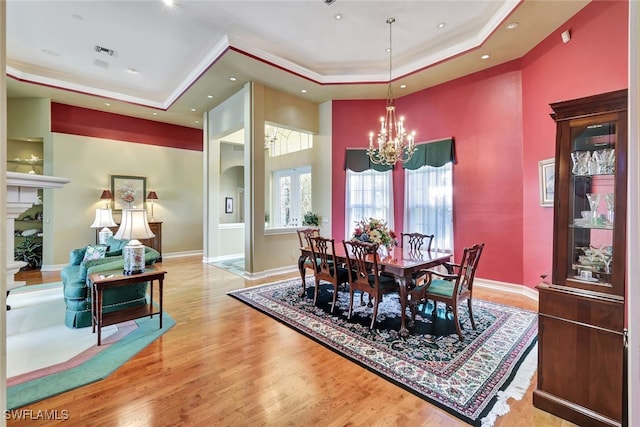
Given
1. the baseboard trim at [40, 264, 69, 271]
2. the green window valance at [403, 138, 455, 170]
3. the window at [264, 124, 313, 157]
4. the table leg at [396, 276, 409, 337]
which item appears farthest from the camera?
the window at [264, 124, 313, 157]

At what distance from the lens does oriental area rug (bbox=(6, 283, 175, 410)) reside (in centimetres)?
218

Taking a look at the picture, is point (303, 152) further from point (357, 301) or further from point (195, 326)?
point (195, 326)

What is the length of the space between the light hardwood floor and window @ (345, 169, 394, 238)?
3491mm

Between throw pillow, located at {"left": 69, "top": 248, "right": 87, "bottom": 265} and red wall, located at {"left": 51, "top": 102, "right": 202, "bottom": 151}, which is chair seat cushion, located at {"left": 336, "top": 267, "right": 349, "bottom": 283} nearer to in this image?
throw pillow, located at {"left": 69, "top": 248, "right": 87, "bottom": 265}

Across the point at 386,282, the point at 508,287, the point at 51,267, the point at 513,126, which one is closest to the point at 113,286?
the point at 386,282

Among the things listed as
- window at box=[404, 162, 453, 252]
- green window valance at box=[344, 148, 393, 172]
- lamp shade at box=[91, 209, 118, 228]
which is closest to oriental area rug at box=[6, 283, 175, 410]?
lamp shade at box=[91, 209, 118, 228]

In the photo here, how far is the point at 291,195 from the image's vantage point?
7.88 meters

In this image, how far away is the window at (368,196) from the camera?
19.7 feet

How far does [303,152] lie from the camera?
714cm

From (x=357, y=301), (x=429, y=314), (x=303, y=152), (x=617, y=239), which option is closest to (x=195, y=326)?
(x=357, y=301)

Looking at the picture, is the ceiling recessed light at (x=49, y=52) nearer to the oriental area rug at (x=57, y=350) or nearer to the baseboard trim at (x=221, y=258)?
the oriental area rug at (x=57, y=350)

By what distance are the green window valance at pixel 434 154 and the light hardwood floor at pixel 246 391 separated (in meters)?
3.87

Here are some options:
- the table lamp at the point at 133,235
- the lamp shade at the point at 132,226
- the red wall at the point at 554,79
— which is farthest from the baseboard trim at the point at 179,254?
the red wall at the point at 554,79

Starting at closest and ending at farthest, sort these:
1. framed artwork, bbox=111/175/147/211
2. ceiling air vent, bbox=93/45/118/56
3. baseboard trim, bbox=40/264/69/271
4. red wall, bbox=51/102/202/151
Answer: ceiling air vent, bbox=93/45/118/56, baseboard trim, bbox=40/264/69/271, red wall, bbox=51/102/202/151, framed artwork, bbox=111/175/147/211
